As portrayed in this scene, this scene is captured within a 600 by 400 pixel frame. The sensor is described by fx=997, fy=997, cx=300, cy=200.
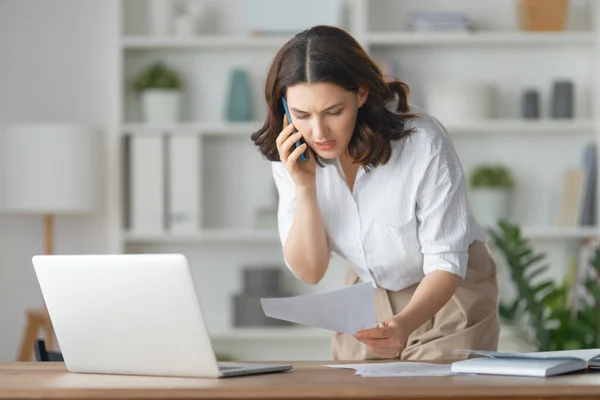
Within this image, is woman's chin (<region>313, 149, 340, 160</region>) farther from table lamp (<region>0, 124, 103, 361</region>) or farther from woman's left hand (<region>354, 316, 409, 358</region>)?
table lamp (<region>0, 124, 103, 361</region>)

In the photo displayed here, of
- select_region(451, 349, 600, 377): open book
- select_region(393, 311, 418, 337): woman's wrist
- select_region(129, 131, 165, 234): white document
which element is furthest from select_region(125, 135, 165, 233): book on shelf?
select_region(451, 349, 600, 377): open book

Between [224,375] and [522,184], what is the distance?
10.5ft

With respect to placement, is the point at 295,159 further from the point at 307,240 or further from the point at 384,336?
the point at 384,336

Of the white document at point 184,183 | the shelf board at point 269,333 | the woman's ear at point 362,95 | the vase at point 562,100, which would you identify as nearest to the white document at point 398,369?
the woman's ear at point 362,95

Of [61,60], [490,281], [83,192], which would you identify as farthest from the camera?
[61,60]

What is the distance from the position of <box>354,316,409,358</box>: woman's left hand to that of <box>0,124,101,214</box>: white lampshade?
2.56 meters

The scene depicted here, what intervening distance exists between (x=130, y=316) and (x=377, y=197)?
2.35 feet

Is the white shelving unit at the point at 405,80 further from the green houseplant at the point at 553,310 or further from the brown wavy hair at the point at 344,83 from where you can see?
the brown wavy hair at the point at 344,83

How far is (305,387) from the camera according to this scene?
53.4 inches

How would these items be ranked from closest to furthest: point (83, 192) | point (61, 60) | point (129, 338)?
point (129, 338) → point (83, 192) → point (61, 60)

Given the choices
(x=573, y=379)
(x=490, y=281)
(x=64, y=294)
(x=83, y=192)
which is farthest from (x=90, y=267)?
(x=83, y=192)

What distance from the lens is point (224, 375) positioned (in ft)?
4.97

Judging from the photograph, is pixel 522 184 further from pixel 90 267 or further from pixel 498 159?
pixel 90 267

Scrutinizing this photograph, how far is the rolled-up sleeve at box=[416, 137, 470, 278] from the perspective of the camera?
198 centimetres
